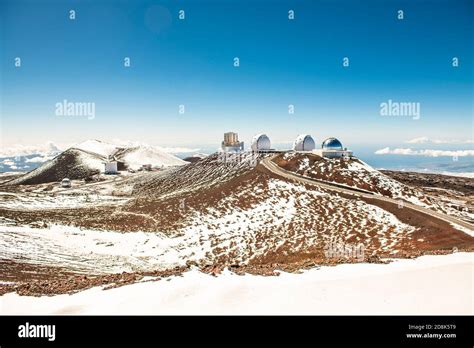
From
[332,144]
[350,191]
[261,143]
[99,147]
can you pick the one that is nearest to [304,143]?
[332,144]

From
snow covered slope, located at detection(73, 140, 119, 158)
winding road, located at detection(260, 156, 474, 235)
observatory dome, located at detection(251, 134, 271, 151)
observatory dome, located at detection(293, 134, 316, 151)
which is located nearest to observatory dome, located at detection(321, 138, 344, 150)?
observatory dome, located at detection(293, 134, 316, 151)

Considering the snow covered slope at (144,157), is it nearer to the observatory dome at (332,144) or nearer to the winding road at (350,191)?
the winding road at (350,191)

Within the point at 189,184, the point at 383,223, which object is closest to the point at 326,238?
the point at 383,223

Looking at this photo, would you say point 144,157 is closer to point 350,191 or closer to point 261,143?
point 261,143

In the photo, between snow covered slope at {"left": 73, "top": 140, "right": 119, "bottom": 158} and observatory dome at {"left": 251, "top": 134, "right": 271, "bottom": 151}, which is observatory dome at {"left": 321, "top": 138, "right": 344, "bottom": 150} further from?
snow covered slope at {"left": 73, "top": 140, "right": 119, "bottom": 158}
